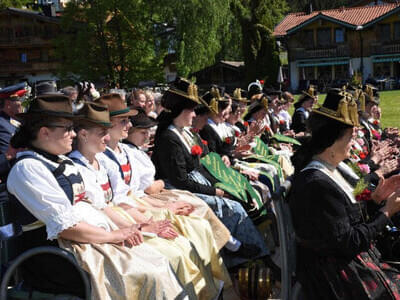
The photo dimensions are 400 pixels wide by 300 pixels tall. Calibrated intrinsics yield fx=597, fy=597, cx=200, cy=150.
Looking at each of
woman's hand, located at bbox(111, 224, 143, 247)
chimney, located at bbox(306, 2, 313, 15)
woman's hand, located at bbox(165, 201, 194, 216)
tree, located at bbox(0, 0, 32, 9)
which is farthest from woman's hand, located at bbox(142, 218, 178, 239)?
tree, located at bbox(0, 0, 32, 9)

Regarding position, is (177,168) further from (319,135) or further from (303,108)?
(303,108)

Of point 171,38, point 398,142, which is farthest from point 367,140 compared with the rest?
point 171,38

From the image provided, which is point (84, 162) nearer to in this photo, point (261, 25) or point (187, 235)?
point (187, 235)

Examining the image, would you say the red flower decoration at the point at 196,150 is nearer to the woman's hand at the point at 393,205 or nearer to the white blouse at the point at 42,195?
the white blouse at the point at 42,195

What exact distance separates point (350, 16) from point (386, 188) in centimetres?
4959

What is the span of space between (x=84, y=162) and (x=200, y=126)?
3.06 m

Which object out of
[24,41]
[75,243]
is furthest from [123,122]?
[24,41]

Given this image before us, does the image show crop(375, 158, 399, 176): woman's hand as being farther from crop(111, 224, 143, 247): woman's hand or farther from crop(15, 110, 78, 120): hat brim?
crop(15, 110, 78, 120): hat brim

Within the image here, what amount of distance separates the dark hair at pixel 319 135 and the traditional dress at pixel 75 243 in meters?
1.05

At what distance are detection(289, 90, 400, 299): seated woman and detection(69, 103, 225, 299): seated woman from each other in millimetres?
862

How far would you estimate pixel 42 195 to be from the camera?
132 inches

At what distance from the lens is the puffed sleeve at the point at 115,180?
4496 millimetres

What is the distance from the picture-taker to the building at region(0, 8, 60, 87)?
54.2m

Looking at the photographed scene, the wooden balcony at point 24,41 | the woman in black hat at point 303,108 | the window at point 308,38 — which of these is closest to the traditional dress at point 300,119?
the woman in black hat at point 303,108
